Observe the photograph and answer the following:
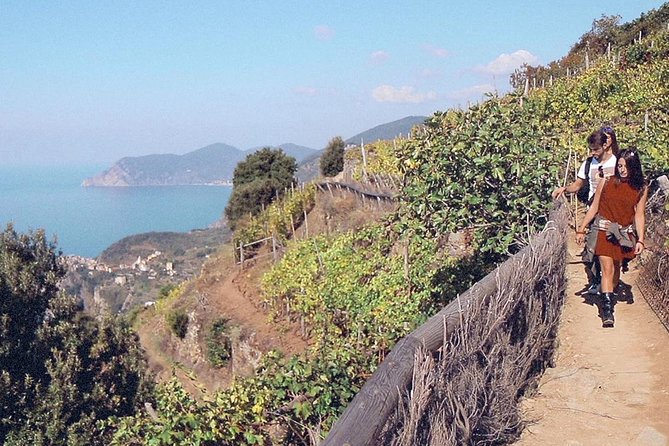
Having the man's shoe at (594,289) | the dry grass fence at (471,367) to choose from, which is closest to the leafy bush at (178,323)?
the man's shoe at (594,289)

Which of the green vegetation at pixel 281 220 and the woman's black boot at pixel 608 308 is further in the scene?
the green vegetation at pixel 281 220

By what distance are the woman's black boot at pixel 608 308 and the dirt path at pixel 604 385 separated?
72 mm

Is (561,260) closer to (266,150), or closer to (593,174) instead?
(593,174)

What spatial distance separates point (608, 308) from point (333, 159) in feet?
98.8

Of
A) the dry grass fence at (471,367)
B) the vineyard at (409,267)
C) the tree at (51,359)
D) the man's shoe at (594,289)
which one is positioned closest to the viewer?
the dry grass fence at (471,367)

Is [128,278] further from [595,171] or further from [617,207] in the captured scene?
[617,207]

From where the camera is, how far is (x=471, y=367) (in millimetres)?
3684

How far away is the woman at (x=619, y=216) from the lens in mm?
5598

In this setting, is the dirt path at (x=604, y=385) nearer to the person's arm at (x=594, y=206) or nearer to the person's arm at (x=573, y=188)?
the person's arm at (x=594, y=206)

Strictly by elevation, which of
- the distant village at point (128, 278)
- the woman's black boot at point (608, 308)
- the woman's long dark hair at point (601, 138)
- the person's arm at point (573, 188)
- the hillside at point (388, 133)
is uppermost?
the hillside at point (388, 133)

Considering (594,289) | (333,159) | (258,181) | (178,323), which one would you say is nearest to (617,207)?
(594,289)

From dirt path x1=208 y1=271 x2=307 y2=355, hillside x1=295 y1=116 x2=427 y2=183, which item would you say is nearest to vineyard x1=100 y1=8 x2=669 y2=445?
dirt path x1=208 y1=271 x2=307 y2=355

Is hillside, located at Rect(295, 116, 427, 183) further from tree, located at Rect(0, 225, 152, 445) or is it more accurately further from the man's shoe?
the man's shoe

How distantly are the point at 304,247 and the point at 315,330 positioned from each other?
4.59 m
